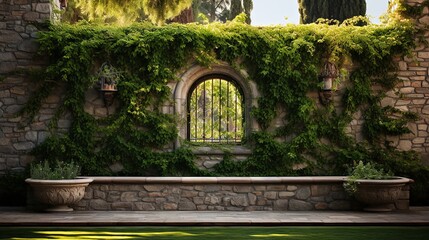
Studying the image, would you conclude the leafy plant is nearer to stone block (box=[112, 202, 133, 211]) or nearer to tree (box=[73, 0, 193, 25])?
stone block (box=[112, 202, 133, 211])

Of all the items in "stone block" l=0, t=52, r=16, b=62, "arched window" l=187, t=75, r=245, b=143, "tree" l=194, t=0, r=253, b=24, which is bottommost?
"arched window" l=187, t=75, r=245, b=143

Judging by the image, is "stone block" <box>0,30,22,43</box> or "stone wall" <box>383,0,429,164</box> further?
"stone wall" <box>383,0,429,164</box>

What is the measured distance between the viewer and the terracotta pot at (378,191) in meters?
9.78

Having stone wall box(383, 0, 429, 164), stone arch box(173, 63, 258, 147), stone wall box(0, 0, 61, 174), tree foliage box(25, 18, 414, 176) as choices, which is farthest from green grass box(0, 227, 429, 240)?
stone wall box(383, 0, 429, 164)

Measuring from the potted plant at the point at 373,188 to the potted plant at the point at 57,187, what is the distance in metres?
4.36

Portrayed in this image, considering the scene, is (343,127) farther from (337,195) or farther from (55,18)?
(55,18)

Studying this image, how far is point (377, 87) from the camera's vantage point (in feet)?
38.2

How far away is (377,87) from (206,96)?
3325 millimetres

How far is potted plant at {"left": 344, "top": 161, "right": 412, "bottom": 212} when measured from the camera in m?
9.80

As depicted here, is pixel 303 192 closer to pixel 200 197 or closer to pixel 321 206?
pixel 321 206

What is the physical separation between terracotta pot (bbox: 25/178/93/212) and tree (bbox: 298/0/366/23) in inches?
370

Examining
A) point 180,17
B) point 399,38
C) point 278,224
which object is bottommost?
point 278,224

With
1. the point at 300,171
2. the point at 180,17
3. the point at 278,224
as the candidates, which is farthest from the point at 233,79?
the point at 180,17

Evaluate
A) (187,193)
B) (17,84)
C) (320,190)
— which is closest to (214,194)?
(187,193)
